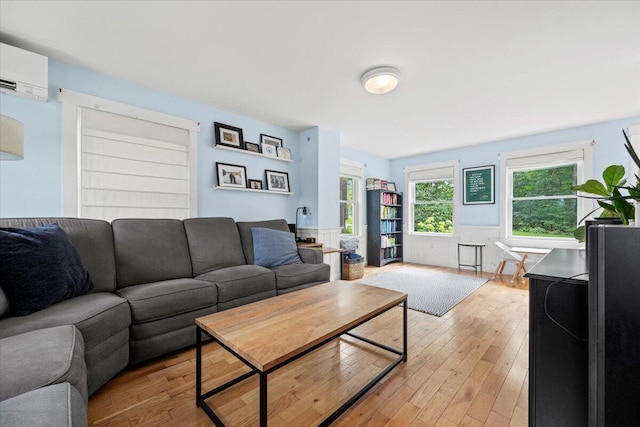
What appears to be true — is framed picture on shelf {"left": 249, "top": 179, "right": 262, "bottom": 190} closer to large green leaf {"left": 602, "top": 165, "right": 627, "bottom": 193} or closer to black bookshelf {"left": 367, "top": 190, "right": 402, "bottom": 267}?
black bookshelf {"left": 367, "top": 190, "right": 402, "bottom": 267}

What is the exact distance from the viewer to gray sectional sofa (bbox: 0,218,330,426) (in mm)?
1399

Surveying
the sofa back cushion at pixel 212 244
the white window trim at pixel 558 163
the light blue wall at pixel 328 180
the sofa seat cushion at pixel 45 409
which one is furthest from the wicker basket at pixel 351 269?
the sofa seat cushion at pixel 45 409

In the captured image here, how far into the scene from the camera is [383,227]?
5.46 m

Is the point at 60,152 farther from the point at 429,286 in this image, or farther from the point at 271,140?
the point at 429,286

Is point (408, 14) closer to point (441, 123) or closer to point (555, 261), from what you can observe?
point (555, 261)

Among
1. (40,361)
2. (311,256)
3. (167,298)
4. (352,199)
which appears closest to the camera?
(40,361)

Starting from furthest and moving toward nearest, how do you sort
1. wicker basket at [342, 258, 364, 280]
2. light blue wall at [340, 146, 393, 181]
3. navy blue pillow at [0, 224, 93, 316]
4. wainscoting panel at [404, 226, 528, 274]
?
light blue wall at [340, 146, 393, 181] < wainscoting panel at [404, 226, 528, 274] < wicker basket at [342, 258, 364, 280] < navy blue pillow at [0, 224, 93, 316]

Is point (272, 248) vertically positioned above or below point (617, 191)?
below

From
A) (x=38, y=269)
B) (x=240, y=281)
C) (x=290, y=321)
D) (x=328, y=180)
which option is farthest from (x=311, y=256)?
(x=38, y=269)

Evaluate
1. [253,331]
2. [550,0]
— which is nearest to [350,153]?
[550,0]

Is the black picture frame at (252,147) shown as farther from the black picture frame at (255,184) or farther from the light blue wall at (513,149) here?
the light blue wall at (513,149)

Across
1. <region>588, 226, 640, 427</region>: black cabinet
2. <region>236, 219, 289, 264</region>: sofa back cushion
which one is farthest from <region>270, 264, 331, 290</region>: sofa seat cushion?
<region>588, 226, 640, 427</region>: black cabinet

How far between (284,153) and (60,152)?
7.85 ft

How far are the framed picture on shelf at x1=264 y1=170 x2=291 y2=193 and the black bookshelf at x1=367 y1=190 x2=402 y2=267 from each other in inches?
82.9
